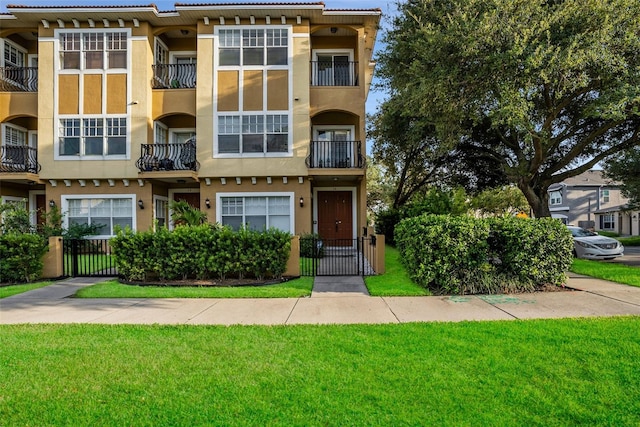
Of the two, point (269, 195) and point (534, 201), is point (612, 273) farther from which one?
point (269, 195)

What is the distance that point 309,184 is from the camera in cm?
1603

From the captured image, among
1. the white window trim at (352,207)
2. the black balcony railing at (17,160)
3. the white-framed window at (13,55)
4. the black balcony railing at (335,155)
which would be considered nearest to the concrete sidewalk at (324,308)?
the black balcony railing at (335,155)

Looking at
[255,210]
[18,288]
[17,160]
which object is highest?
[17,160]

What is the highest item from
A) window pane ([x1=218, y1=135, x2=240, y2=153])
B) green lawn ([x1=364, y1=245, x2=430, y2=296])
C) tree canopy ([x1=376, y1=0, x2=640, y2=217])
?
tree canopy ([x1=376, y1=0, x2=640, y2=217])

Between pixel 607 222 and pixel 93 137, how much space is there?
4596 centimetres

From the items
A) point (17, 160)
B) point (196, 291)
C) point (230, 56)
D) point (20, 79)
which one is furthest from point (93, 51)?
point (196, 291)

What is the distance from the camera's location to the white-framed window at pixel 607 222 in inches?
1505

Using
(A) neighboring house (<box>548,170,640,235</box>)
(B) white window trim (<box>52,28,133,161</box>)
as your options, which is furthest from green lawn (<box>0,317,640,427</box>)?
(A) neighboring house (<box>548,170,640,235</box>)

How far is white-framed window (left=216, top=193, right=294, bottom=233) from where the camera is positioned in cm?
1614

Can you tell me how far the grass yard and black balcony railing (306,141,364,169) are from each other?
290 inches

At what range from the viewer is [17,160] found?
52.4 ft

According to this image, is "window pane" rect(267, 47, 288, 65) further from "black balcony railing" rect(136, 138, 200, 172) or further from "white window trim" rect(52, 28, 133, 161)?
"white window trim" rect(52, 28, 133, 161)

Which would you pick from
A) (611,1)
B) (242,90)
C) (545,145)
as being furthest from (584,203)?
(242,90)

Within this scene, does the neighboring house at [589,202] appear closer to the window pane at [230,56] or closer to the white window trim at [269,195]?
the white window trim at [269,195]
